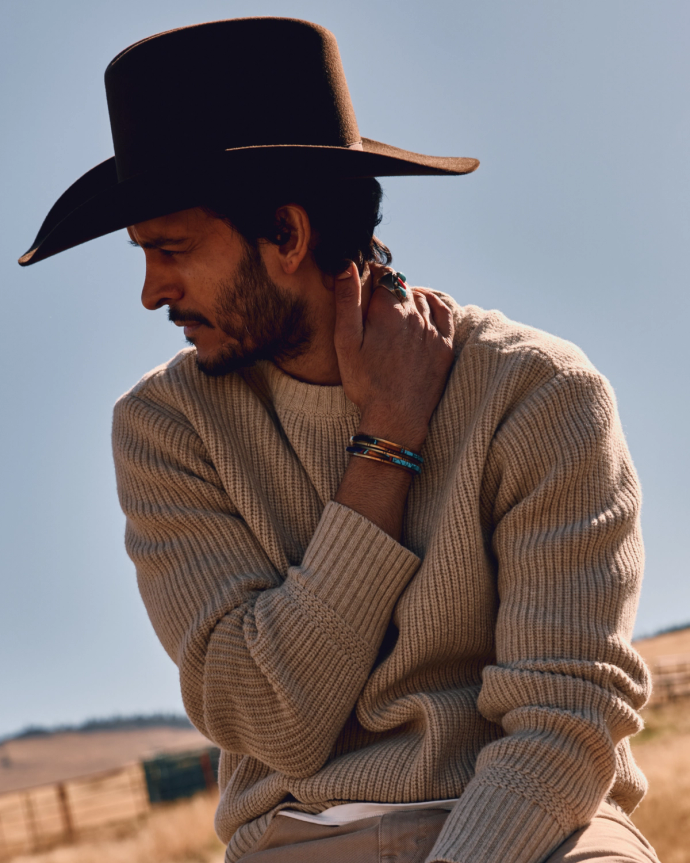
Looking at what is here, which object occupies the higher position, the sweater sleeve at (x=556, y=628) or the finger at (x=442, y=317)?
the finger at (x=442, y=317)

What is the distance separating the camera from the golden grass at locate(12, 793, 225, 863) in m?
16.6

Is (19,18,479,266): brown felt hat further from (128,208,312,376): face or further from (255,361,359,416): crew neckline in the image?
(255,361,359,416): crew neckline

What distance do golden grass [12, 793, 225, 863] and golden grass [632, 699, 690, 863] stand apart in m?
6.89

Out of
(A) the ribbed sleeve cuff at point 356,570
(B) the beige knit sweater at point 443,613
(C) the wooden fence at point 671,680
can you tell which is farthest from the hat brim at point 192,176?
(C) the wooden fence at point 671,680

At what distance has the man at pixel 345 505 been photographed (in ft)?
7.70

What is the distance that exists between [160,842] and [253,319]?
16.9m

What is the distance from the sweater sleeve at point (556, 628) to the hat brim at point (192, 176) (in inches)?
31.7

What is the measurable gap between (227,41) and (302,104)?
0.90ft

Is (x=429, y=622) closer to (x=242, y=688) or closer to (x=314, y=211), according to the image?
(x=242, y=688)

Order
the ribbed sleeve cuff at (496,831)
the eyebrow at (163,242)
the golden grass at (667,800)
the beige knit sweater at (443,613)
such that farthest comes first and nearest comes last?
the golden grass at (667,800)
the eyebrow at (163,242)
the beige knit sweater at (443,613)
the ribbed sleeve cuff at (496,831)

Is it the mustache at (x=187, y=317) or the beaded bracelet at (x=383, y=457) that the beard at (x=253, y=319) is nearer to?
the mustache at (x=187, y=317)

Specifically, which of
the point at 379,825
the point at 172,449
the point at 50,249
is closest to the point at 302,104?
the point at 50,249

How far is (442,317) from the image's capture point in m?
2.88

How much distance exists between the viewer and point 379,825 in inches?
91.4
